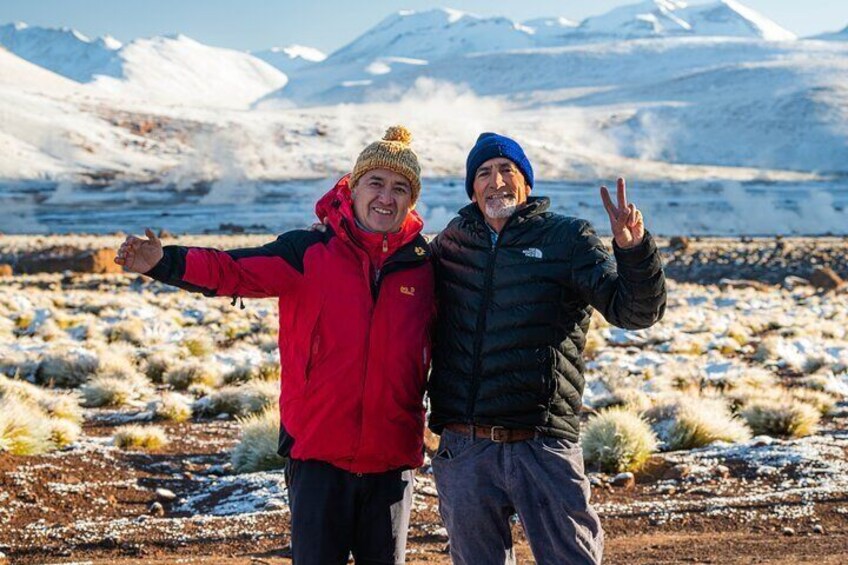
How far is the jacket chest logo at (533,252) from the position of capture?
10.2 ft


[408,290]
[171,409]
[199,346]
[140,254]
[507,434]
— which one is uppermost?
[140,254]

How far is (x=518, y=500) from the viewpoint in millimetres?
3064

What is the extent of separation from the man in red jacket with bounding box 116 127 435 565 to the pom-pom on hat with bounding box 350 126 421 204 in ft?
0.43

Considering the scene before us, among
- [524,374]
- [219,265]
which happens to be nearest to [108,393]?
[219,265]

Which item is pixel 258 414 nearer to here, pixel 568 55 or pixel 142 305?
pixel 142 305

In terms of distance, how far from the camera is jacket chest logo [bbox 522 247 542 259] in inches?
123

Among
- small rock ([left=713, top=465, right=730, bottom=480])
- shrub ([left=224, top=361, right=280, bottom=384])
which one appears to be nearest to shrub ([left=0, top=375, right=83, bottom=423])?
shrub ([left=224, top=361, right=280, bottom=384])

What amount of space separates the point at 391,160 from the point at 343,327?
0.65 meters

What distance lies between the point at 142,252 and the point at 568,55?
14651 cm

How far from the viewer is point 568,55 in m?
144

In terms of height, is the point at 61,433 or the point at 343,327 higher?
the point at 343,327

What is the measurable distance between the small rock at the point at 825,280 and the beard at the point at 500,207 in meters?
24.0

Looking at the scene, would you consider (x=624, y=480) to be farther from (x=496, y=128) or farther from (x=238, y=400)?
(x=496, y=128)

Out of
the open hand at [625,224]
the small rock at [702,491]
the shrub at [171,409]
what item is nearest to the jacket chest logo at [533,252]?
the open hand at [625,224]
